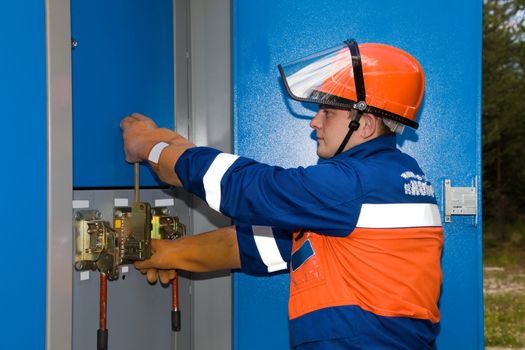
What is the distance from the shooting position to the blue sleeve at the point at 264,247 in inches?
80.7

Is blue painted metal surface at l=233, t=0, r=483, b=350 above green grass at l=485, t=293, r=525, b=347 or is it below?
above

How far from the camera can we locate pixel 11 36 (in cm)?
137

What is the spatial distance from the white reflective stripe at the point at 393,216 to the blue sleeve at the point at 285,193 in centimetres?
3

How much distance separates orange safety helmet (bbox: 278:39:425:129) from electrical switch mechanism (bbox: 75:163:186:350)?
614mm

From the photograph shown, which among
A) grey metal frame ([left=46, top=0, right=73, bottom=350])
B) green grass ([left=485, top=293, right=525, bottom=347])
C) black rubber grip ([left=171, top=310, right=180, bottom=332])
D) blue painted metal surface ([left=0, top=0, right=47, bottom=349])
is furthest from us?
green grass ([left=485, top=293, right=525, bottom=347])

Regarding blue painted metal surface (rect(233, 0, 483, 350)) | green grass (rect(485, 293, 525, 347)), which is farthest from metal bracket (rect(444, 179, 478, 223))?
green grass (rect(485, 293, 525, 347))

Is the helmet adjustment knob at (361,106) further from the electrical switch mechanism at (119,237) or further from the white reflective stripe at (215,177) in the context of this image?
the electrical switch mechanism at (119,237)

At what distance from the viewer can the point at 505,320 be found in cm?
709

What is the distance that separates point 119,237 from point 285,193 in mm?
569

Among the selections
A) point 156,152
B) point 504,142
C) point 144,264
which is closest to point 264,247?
point 144,264

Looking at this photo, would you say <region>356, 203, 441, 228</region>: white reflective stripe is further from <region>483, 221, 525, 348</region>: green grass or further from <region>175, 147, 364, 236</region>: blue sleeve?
<region>483, 221, 525, 348</region>: green grass

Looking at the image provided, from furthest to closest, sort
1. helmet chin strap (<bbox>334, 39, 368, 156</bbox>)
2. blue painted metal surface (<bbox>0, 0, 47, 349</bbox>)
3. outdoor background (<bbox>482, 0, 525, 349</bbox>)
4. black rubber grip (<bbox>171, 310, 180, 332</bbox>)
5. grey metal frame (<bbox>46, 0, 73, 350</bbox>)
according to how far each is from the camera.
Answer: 1. outdoor background (<bbox>482, 0, 525, 349</bbox>)
2. black rubber grip (<bbox>171, 310, 180, 332</bbox>)
3. helmet chin strap (<bbox>334, 39, 368, 156</bbox>)
4. grey metal frame (<bbox>46, 0, 73, 350</bbox>)
5. blue painted metal surface (<bbox>0, 0, 47, 349</bbox>)

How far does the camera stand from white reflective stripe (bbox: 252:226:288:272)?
2053 millimetres

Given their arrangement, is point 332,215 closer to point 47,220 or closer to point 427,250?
point 427,250
